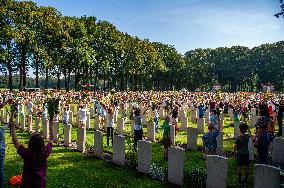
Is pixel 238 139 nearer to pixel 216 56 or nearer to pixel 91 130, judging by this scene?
pixel 91 130

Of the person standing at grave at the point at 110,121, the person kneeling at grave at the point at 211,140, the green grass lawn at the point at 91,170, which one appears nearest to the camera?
the green grass lawn at the point at 91,170

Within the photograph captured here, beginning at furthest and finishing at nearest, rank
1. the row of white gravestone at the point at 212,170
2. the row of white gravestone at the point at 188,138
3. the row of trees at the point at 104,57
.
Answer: the row of trees at the point at 104,57 < the row of white gravestone at the point at 188,138 < the row of white gravestone at the point at 212,170

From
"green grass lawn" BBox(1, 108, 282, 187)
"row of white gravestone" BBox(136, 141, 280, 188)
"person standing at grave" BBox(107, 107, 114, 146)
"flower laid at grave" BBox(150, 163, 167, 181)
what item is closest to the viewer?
"row of white gravestone" BBox(136, 141, 280, 188)

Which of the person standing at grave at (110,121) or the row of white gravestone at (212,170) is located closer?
the row of white gravestone at (212,170)

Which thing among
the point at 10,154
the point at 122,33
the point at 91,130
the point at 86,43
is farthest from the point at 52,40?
the point at 10,154

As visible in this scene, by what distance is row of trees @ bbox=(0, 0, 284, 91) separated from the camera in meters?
64.4

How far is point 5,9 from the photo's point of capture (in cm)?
5988

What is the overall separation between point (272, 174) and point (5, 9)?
5906cm

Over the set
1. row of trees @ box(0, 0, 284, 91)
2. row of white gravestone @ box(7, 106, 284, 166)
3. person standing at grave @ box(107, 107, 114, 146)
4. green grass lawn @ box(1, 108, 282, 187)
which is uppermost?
row of trees @ box(0, 0, 284, 91)

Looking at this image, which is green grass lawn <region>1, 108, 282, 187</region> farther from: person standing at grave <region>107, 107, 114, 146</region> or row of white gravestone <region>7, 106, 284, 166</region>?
person standing at grave <region>107, 107, 114, 146</region>

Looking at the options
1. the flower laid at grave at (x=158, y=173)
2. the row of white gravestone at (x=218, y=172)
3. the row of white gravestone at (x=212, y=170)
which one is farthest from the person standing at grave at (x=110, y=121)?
the row of white gravestone at (x=218, y=172)

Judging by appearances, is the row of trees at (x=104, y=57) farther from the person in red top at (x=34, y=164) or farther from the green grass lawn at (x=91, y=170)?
the person in red top at (x=34, y=164)

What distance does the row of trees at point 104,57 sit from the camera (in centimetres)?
6438

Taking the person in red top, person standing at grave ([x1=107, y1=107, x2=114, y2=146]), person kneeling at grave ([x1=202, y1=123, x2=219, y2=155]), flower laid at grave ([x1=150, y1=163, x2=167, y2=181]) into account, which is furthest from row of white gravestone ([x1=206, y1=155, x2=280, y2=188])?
person standing at grave ([x1=107, y1=107, x2=114, y2=146])
